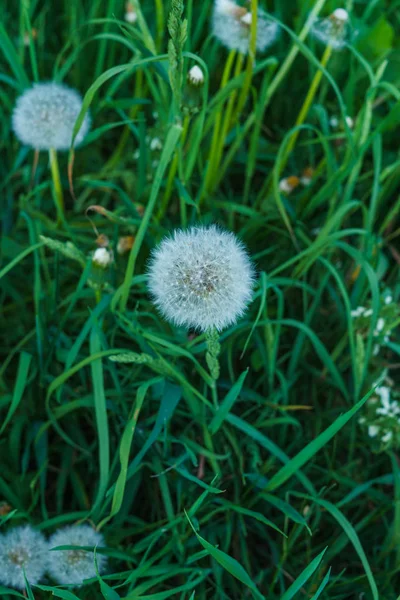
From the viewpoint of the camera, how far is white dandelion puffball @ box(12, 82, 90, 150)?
150cm

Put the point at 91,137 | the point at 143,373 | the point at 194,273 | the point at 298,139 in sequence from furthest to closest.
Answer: the point at 298,139 → the point at 91,137 → the point at 143,373 → the point at 194,273

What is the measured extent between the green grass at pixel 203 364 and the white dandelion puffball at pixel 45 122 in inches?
2.4

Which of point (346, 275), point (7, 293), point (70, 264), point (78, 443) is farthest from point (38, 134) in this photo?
point (346, 275)

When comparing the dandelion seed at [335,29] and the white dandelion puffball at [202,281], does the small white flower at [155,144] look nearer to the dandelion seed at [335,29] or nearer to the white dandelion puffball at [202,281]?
the dandelion seed at [335,29]

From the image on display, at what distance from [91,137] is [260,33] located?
1.52 ft

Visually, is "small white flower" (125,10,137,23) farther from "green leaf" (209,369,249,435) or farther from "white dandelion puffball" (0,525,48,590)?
"white dandelion puffball" (0,525,48,590)

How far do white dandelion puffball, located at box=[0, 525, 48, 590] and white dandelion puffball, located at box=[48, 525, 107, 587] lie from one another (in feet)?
0.07

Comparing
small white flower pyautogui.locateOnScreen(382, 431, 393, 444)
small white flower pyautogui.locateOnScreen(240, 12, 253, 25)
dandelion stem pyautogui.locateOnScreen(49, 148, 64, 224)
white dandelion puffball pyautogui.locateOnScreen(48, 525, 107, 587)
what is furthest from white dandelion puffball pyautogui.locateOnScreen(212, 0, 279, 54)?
white dandelion puffball pyautogui.locateOnScreen(48, 525, 107, 587)

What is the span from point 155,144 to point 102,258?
49 centimetres

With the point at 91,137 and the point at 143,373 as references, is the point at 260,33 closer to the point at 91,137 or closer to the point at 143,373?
the point at 91,137

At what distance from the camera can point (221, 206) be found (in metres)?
1.65

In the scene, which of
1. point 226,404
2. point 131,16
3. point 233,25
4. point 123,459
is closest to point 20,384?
point 123,459

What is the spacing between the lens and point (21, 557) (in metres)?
1.23

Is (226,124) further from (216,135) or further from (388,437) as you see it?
(388,437)
